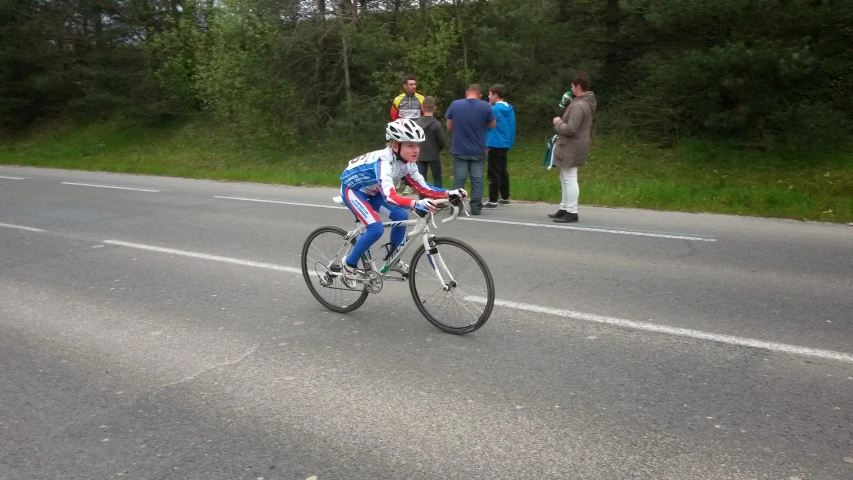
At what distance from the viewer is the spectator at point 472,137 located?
1116cm

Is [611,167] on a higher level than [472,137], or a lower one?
lower

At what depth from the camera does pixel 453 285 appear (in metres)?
5.64

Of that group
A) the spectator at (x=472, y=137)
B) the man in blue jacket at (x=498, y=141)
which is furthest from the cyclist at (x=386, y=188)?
the man in blue jacket at (x=498, y=141)

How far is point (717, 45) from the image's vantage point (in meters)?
14.5

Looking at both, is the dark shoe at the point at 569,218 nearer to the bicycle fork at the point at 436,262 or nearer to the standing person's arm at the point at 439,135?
the standing person's arm at the point at 439,135

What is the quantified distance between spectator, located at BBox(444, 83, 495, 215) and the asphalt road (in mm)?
2307

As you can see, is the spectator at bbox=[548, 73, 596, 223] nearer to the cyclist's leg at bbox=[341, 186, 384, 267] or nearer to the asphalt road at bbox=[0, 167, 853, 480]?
the asphalt road at bbox=[0, 167, 853, 480]

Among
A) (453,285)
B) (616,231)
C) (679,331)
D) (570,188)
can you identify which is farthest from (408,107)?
(679,331)

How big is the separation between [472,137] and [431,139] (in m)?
0.93

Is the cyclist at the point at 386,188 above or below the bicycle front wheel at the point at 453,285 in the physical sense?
above

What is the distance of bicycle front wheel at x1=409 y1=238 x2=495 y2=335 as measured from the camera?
5.50 metres

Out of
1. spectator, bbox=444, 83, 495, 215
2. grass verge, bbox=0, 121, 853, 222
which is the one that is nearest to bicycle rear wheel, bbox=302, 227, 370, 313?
spectator, bbox=444, 83, 495, 215

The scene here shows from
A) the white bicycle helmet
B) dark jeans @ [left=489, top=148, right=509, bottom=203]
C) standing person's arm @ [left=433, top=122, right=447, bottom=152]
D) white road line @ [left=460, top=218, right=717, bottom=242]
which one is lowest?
white road line @ [left=460, top=218, right=717, bottom=242]

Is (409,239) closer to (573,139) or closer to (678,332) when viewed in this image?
(678,332)
